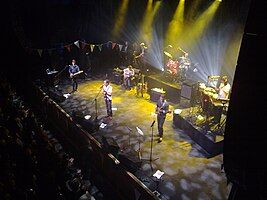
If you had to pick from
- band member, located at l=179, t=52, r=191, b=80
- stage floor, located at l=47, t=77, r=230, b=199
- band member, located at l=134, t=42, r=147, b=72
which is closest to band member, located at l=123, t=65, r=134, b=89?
stage floor, located at l=47, t=77, r=230, b=199

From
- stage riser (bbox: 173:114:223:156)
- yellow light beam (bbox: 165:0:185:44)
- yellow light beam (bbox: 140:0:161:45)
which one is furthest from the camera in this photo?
yellow light beam (bbox: 140:0:161:45)

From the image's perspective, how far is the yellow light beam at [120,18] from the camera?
71.9 ft

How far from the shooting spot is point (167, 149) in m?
11.1

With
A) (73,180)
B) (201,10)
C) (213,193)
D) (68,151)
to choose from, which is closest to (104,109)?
(68,151)

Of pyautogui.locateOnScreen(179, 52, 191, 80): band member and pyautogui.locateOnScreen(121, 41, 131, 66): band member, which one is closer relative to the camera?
pyautogui.locateOnScreen(179, 52, 191, 80): band member

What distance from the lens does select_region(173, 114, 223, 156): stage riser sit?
35.2 feet

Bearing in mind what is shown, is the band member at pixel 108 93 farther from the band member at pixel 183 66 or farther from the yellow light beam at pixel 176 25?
the yellow light beam at pixel 176 25

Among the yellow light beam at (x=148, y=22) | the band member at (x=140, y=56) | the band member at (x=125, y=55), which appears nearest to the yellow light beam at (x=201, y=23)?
the band member at (x=140, y=56)

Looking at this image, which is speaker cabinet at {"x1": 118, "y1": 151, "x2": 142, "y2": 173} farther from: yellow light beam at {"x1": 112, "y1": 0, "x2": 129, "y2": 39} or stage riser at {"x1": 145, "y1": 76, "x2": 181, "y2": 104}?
yellow light beam at {"x1": 112, "y1": 0, "x2": 129, "y2": 39}

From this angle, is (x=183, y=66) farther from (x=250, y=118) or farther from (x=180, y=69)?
(x=250, y=118)

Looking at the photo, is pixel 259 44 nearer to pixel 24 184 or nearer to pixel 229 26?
pixel 24 184

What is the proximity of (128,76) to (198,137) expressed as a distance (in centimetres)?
798

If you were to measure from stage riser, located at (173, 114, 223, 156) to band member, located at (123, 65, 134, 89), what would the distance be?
19.4ft

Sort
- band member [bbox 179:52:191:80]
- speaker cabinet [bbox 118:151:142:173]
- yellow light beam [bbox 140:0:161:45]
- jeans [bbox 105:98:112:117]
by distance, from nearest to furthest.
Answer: speaker cabinet [bbox 118:151:142:173], jeans [bbox 105:98:112:117], band member [bbox 179:52:191:80], yellow light beam [bbox 140:0:161:45]
